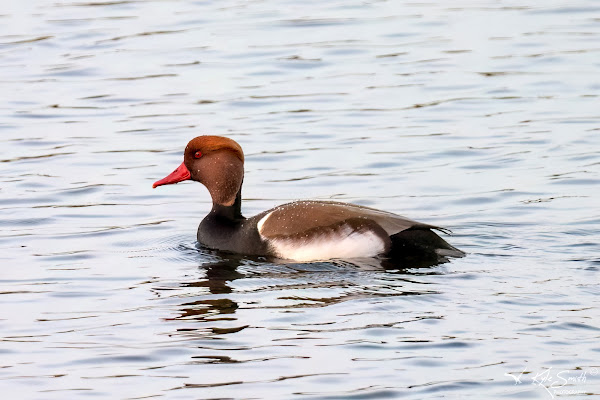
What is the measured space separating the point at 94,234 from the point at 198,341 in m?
3.52

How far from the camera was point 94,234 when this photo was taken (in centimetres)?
1146

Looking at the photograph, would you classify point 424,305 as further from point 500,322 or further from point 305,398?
point 305,398

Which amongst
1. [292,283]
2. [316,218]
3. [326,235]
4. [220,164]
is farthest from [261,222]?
[292,283]

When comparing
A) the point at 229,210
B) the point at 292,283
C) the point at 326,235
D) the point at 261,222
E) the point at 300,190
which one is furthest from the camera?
the point at 300,190

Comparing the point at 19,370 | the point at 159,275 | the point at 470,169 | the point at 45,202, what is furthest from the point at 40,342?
the point at 470,169

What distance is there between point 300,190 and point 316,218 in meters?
2.55

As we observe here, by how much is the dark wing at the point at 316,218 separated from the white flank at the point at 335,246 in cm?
9

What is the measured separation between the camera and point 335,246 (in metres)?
10.1

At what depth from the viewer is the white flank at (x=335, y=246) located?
10078mm

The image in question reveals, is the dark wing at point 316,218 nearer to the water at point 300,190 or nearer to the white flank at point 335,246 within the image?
the white flank at point 335,246

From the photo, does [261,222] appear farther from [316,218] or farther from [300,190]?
[300,190]

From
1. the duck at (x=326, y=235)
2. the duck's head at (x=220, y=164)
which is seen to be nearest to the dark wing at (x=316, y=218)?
the duck at (x=326, y=235)

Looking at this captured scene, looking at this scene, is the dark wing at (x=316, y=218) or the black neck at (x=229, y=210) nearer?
the dark wing at (x=316, y=218)

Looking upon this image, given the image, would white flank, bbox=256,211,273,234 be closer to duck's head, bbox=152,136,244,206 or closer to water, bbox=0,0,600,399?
water, bbox=0,0,600,399
